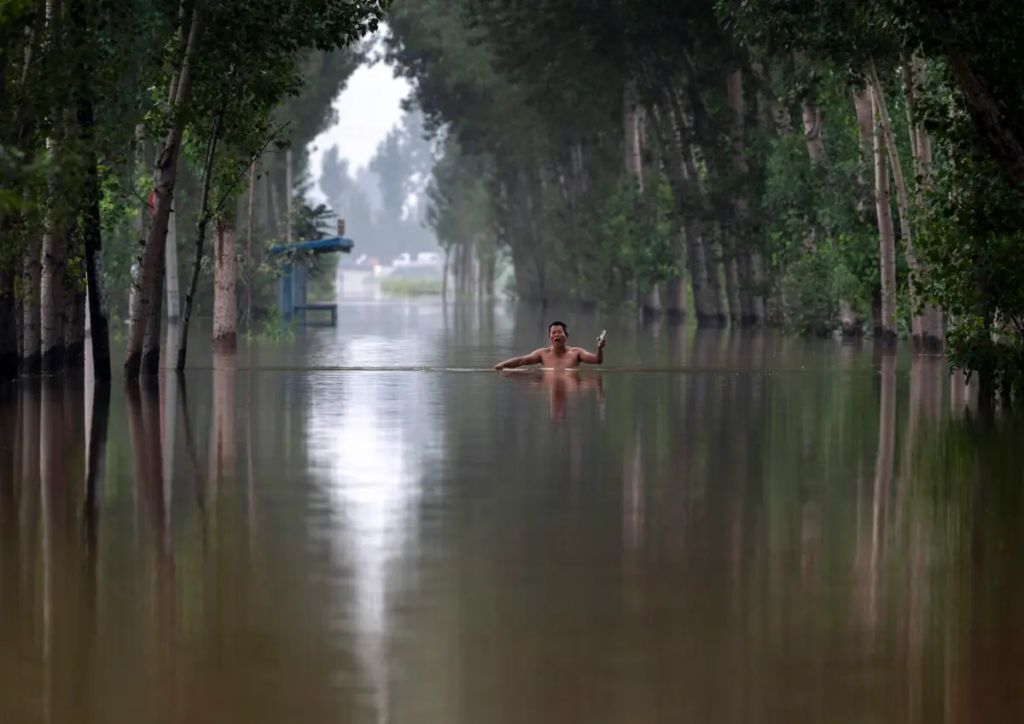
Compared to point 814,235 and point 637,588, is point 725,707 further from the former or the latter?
point 814,235

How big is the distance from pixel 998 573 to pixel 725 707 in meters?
3.75

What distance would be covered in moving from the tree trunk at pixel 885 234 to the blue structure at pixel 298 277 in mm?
20665

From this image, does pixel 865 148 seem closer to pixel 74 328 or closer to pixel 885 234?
pixel 885 234

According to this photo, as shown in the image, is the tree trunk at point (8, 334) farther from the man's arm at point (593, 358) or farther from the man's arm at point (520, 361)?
the man's arm at point (593, 358)

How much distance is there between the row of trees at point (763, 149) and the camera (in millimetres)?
23625

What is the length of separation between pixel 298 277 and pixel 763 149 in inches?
871

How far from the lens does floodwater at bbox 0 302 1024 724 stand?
26.1 ft

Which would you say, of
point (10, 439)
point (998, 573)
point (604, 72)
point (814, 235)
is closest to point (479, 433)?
point (10, 439)

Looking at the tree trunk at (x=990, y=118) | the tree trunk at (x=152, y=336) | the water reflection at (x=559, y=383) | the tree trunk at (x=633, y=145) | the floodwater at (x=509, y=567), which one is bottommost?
the floodwater at (x=509, y=567)

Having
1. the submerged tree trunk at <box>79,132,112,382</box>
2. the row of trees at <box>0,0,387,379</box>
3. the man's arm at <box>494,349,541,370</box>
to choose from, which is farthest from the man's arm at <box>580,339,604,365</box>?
the submerged tree trunk at <box>79,132,112,382</box>

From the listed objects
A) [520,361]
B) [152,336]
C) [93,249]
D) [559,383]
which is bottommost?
[559,383]

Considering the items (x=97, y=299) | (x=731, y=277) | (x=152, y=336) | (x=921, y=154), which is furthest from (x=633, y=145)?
(x=97, y=299)

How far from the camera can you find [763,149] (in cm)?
5291

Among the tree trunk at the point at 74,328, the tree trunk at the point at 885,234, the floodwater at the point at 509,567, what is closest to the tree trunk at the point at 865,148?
the tree trunk at the point at 885,234
